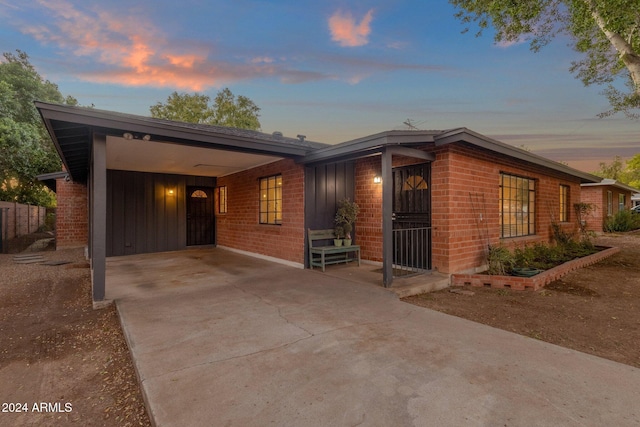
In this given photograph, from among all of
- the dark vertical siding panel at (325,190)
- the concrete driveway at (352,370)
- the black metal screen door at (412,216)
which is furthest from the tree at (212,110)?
the concrete driveway at (352,370)

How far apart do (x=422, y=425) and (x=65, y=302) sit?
5.07m

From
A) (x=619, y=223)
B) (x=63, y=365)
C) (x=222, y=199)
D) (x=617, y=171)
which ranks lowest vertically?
(x=63, y=365)

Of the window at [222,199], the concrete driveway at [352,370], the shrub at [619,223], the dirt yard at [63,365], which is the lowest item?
the dirt yard at [63,365]

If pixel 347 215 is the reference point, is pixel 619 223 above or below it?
below

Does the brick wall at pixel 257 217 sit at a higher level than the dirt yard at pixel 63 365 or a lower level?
higher

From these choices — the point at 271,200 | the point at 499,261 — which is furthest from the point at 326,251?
the point at 499,261

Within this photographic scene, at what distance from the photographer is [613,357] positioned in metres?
2.52

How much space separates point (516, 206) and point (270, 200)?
6.00 m

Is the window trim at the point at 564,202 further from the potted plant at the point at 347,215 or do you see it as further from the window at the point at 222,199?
the window at the point at 222,199

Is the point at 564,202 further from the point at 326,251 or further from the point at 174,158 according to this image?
the point at 174,158

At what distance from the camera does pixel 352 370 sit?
2199 mm

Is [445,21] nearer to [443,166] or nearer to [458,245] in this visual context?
[443,166]

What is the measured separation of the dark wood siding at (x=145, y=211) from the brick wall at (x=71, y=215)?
9.81 feet

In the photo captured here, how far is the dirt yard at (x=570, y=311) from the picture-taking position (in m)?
2.85
